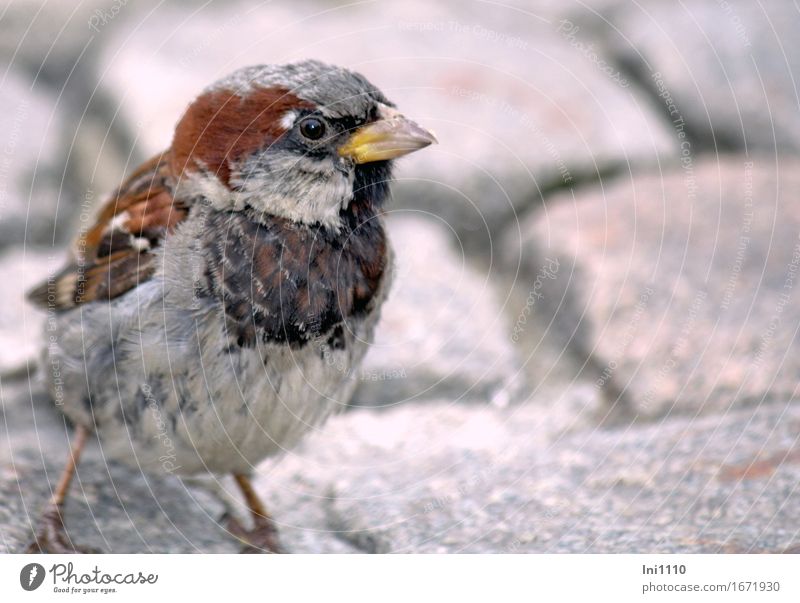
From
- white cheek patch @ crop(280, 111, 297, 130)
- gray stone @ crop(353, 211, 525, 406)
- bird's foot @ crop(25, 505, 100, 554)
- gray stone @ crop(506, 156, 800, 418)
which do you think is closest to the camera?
white cheek patch @ crop(280, 111, 297, 130)

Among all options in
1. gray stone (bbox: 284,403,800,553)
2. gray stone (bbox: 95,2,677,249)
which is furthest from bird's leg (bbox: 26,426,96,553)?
gray stone (bbox: 95,2,677,249)

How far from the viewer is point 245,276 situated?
96.3 inches

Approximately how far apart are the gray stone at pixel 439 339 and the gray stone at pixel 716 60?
115 cm

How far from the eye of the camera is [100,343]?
2629 millimetres

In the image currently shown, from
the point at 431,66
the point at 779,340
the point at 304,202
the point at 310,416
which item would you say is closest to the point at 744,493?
the point at 779,340

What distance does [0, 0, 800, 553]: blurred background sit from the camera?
273 cm

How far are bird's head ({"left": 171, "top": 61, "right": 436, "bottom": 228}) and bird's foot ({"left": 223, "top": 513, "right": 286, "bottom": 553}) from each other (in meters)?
0.88

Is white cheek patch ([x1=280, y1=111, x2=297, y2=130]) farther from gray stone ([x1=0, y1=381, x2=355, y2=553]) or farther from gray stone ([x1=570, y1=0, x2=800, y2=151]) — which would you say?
gray stone ([x1=570, y1=0, x2=800, y2=151])

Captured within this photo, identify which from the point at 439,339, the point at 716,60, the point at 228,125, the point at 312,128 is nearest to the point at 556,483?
the point at 439,339

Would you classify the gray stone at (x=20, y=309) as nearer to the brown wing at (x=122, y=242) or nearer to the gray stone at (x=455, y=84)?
the brown wing at (x=122, y=242)

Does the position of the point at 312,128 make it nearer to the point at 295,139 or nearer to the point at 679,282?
the point at 295,139

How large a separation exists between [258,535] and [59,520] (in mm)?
513

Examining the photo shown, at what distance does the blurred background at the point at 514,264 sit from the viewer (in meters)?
2.73

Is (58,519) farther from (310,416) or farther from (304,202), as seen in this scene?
(304,202)
